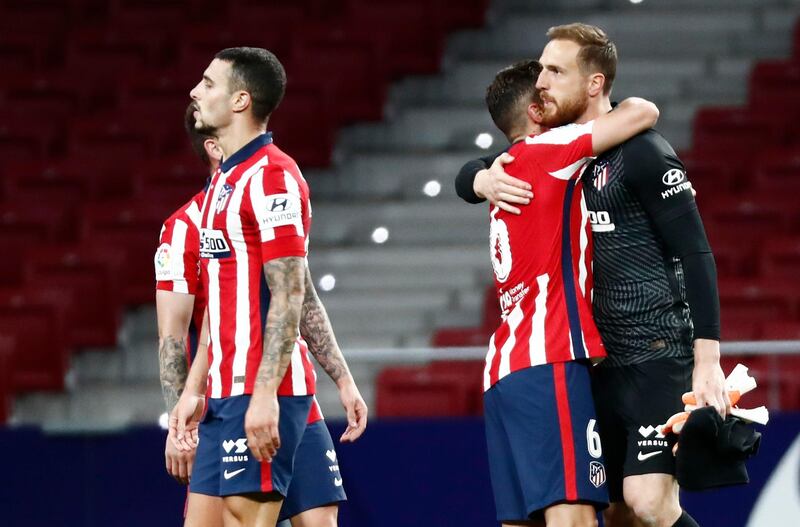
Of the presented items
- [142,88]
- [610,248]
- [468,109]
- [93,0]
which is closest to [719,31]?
[468,109]

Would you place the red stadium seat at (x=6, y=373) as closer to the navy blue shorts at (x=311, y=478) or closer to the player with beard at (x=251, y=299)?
the navy blue shorts at (x=311, y=478)

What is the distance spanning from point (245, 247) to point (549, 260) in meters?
0.82

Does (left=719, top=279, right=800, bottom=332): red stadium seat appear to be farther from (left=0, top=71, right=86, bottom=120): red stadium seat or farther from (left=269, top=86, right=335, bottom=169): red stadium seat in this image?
(left=0, top=71, right=86, bottom=120): red stadium seat

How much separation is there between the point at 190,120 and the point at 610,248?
157cm

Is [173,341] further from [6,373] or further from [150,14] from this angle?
[150,14]

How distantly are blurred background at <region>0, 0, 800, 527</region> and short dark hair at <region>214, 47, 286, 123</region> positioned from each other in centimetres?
227

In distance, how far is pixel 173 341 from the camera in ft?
14.7

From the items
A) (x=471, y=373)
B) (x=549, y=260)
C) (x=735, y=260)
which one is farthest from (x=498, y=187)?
(x=735, y=260)

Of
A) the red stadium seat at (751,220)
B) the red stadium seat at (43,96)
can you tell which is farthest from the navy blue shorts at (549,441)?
the red stadium seat at (43,96)

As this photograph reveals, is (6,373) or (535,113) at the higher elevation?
(535,113)

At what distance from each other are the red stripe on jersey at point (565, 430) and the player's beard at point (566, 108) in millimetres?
682

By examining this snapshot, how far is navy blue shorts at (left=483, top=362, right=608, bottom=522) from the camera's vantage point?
3.90m

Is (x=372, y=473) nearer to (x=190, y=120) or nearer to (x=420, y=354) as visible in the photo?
(x=420, y=354)

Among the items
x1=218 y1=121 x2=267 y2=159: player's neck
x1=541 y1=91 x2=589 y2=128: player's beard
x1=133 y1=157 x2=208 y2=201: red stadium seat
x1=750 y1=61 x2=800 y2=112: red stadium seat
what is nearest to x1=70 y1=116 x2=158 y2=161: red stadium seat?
x1=133 y1=157 x2=208 y2=201: red stadium seat
